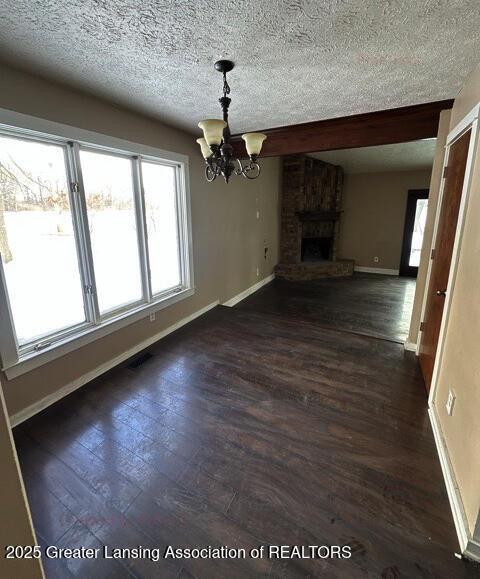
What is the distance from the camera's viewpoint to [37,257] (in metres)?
2.19

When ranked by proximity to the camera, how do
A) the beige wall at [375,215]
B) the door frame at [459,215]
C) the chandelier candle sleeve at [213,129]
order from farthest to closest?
1. the beige wall at [375,215]
2. the door frame at [459,215]
3. the chandelier candle sleeve at [213,129]

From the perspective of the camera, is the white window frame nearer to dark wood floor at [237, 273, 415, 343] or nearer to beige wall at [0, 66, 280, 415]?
beige wall at [0, 66, 280, 415]

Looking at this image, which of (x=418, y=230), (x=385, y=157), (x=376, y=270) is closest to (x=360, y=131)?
(x=385, y=157)

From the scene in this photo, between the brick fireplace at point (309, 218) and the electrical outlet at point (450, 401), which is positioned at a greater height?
the brick fireplace at point (309, 218)

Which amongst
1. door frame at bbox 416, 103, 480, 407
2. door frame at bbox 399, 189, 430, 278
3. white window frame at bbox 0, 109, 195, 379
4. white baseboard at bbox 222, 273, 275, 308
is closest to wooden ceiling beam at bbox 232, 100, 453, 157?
door frame at bbox 416, 103, 480, 407

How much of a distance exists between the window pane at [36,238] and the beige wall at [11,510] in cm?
164

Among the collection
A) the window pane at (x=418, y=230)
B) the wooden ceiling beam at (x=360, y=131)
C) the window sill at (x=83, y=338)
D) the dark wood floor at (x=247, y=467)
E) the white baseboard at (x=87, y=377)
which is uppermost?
the wooden ceiling beam at (x=360, y=131)

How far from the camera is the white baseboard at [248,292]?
4.86 metres

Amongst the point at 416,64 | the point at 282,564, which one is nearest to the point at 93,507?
the point at 282,564

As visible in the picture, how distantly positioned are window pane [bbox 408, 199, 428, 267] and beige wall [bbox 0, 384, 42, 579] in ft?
25.3

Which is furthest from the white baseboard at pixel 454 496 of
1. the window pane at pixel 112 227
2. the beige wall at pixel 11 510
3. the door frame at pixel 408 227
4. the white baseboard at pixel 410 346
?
the door frame at pixel 408 227

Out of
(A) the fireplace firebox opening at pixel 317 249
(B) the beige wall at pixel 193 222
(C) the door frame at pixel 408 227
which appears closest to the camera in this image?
(B) the beige wall at pixel 193 222

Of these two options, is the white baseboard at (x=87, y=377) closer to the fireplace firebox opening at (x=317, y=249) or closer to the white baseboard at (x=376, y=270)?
the fireplace firebox opening at (x=317, y=249)

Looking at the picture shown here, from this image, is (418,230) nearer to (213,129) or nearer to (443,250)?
(443,250)
